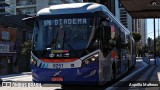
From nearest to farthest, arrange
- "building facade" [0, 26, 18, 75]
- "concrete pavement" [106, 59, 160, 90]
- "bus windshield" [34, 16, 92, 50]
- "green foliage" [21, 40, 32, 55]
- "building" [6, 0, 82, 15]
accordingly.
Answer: "bus windshield" [34, 16, 92, 50]
"concrete pavement" [106, 59, 160, 90]
"building facade" [0, 26, 18, 75]
"green foliage" [21, 40, 32, 55]
"building" [6, 0, 82, 15]

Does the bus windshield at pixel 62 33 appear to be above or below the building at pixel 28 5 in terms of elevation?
below

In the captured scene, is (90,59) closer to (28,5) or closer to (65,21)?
(65,21)

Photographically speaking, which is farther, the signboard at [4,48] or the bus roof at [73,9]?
the signboard at [4,48]

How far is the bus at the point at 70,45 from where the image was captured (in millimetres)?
11867

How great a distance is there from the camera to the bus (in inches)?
467

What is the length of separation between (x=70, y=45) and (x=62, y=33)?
1.87 ft

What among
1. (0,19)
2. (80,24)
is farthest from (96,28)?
Result: (0,19)

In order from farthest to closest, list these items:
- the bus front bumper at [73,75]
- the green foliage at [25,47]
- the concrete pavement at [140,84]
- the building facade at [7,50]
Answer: the green foliage at [25,47]
the building facade at [7,50]
the concrete pavement at [140,84]
the bus front bumper at [73,75]

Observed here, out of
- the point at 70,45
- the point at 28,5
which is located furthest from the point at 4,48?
the point at 28,5

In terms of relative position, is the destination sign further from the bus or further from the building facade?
the building facade

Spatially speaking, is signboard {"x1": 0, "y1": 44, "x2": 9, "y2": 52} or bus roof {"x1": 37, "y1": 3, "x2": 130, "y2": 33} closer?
bus roof {"x1": 37, "y1": 3, "x2": 130, "y2": 33}

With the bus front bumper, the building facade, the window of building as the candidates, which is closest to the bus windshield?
the bus front bumper

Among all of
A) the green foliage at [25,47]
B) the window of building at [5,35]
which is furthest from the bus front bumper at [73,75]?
the green foliage at [25,47]

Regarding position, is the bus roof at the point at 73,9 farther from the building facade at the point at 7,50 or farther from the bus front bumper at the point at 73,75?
the building facade at the point at 7,50
